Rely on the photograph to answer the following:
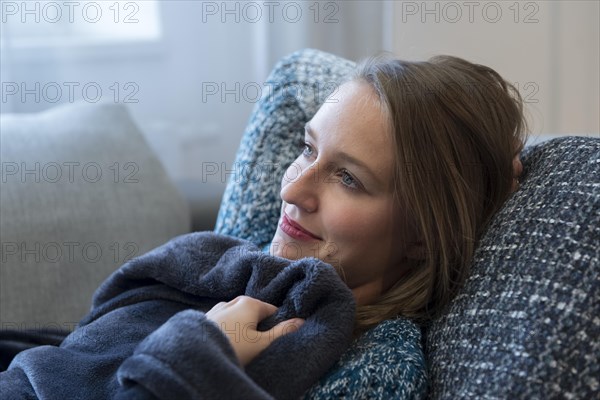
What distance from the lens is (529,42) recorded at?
2012 mm

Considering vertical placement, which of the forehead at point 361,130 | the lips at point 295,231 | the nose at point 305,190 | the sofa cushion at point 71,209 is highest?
the forehead at point 361,130

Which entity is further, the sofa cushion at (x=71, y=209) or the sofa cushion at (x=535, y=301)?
the sofa cushion at (x=71, y=209)

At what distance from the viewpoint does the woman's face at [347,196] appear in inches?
45.1

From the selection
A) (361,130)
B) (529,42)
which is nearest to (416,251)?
(361,130)

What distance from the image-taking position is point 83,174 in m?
1.63

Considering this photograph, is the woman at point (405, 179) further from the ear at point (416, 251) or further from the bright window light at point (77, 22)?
the bright window light at point (77, 22)

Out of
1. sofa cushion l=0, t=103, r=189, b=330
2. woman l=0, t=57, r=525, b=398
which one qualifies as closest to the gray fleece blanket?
woman l=0, t=57, r=525, b=398

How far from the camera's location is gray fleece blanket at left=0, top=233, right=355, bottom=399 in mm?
912

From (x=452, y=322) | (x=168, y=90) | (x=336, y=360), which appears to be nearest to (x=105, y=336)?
(x=336, y=360)

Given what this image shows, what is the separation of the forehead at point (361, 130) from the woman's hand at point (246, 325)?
0.81ft

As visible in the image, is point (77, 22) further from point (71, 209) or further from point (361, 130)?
point (361, 130)

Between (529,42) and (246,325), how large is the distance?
1283 millimetres

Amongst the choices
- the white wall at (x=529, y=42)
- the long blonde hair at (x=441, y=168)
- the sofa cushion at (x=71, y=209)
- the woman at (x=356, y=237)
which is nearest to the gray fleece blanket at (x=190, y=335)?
the woman at (x=356, y=237)

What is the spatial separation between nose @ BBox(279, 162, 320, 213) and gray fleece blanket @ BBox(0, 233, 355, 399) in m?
0.09
